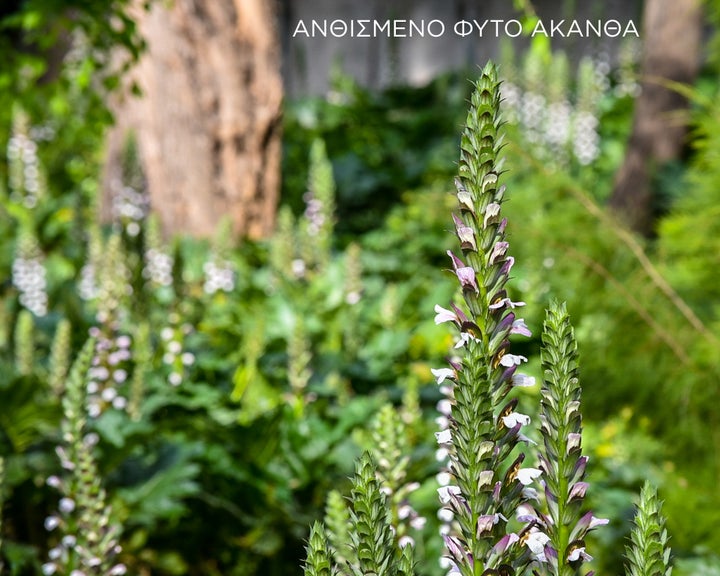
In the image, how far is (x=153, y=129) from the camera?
23.7ft

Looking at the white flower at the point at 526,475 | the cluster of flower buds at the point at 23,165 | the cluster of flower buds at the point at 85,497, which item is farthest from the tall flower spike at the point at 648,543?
the cluster of flower buds at the point at 23,165

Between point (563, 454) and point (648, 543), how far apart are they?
135 mm

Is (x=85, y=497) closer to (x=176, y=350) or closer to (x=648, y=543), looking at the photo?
(x=648, y=543)

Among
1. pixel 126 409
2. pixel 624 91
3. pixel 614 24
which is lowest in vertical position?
pixel 126 409

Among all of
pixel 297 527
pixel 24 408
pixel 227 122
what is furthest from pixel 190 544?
pixel 227 122

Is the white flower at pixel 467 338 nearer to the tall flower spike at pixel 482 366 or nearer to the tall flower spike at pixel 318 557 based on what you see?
the tall flower spike at pixel 482 366

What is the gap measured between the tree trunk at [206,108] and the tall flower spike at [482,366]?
6.03 m

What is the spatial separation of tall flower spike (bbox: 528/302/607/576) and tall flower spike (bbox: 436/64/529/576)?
0.13 ft

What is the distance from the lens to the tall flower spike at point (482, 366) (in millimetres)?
1115

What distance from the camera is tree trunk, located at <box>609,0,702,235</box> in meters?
7.67

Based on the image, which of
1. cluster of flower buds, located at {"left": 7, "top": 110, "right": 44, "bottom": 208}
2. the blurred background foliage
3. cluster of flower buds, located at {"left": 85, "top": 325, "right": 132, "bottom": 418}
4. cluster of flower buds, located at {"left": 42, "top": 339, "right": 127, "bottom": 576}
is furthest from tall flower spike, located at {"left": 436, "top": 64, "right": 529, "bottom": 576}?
cluster of flower buds, located at {"left": 7, "top": 110, "right": 44, "bottom": 208}

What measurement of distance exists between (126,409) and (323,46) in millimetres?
13870

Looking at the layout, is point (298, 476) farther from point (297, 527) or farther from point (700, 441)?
point (700, 441)

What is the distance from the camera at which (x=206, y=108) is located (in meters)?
7.05
